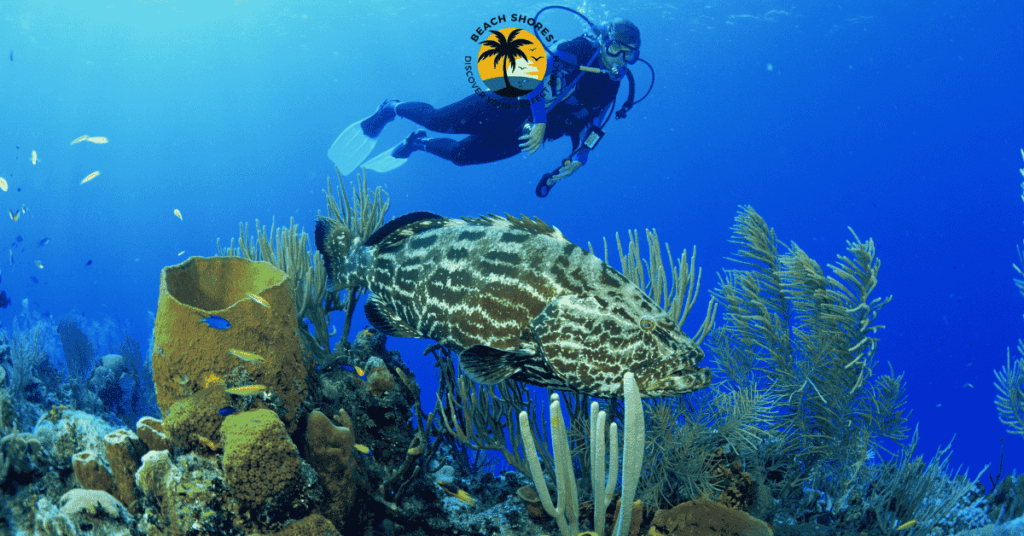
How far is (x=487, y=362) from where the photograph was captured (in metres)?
2.20

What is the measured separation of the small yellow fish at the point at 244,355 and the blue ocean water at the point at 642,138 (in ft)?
116

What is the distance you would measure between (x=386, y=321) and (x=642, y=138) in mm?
71194

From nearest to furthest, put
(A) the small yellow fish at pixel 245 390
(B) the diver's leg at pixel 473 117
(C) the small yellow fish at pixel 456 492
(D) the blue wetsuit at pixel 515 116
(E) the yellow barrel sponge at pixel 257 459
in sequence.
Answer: (E) the yellow barrel sponge at pixel 257 459
(A) the small yellow fish at pixel 245 390
(C) the small yellow fish at pixel 456 492
(D) the blue wetsuit at pixel 515 116
(B) the diver's leg at pixel 473 117

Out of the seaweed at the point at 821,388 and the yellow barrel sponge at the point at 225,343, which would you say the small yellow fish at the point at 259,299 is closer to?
the yellow barrel sponge at the point at 225,343

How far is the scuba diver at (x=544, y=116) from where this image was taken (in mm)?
7703

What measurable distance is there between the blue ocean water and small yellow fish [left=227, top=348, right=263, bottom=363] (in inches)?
1387

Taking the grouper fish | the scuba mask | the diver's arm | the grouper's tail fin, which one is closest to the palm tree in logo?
the diver's arm

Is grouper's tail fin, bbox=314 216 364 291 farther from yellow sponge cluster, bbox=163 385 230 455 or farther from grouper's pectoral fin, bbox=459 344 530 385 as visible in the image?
grouper's pectoral fin, bbox=459 344 530 385

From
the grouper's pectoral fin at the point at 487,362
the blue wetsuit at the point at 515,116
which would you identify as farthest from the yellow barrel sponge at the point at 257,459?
the blue wetsuit at the point at 515,116

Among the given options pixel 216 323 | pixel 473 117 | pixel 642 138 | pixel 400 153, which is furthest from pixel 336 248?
pixel 642 138

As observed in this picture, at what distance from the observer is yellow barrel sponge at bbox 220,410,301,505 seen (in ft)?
7.02

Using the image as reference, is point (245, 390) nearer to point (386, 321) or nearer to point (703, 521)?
point (386, 321)

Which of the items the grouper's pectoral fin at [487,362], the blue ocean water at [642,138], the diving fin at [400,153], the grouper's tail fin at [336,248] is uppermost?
the blue ocean water at [642,138]

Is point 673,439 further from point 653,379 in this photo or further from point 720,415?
point 653,379
